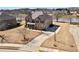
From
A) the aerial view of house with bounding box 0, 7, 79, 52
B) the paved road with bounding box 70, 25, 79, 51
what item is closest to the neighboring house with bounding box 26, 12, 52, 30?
the aerial view of house with bounding box 0, 7, 79, 52

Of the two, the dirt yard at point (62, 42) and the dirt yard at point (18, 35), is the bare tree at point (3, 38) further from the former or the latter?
the dirt yard at point (62, 42)

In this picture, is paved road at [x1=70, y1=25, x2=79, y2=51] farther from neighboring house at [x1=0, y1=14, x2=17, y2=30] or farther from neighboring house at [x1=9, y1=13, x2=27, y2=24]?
neighboring house at [x1=0, y1=14, x2=17, y2=30]

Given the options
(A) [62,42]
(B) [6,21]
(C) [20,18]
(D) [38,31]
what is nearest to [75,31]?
(A) [62,42]

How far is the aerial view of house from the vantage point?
163 cm

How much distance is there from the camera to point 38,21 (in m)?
1.64

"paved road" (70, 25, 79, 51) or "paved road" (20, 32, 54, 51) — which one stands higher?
"paved road" (70, 25, 79, 51)

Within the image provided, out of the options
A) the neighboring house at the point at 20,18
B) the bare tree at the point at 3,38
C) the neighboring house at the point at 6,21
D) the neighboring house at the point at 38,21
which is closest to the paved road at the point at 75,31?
the neighboring house at the point at 38,21

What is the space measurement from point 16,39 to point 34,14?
44 centimetres

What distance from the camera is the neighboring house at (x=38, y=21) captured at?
164 centimetres

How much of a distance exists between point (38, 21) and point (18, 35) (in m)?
0.35

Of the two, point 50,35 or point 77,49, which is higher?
point 50,35

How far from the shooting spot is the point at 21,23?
165 cm
